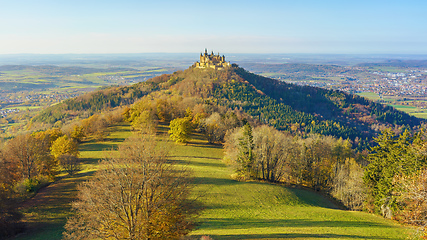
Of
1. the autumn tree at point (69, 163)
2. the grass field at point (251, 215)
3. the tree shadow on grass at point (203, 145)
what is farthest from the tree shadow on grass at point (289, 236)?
the tree shadow on grass at point (203, 145)

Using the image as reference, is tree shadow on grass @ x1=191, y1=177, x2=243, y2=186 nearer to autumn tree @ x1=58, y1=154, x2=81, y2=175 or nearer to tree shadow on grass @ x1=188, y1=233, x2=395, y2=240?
tree shadow on grass @ x1=188, y1=233, x2=395, y2=240

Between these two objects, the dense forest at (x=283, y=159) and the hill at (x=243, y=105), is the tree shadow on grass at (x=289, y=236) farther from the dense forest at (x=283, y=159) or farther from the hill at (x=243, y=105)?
the hill at (x=243, y=105)

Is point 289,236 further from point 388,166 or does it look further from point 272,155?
point 272,155

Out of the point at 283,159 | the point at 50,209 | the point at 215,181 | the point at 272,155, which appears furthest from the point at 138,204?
the point at 283,159

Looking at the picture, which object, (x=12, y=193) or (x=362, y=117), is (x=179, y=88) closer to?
(x=12, y=193)

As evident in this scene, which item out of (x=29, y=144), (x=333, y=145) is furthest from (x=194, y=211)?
(x=333, y=145)

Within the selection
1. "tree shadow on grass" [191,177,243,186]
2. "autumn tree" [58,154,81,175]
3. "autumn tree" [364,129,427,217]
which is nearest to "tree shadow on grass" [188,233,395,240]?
"autumn tree" [364,129,427,217]

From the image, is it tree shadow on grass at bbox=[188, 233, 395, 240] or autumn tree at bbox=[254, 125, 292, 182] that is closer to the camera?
tree shadow on grass at bbox=[188, 233, 395, 240]

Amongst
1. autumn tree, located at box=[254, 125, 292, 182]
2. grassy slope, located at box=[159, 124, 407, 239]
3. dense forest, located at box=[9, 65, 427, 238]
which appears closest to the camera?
grassy slope, located at box=[159, 124, 407, 239]

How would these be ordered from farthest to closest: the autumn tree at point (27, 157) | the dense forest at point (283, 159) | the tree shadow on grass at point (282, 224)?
the autumn tree at point (27, 157) → the dense forest at point (283, 159) → the tree shadow on grass at point (282, 224)

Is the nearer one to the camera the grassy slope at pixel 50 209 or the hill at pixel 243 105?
the grassy slope at pixel 50 209
